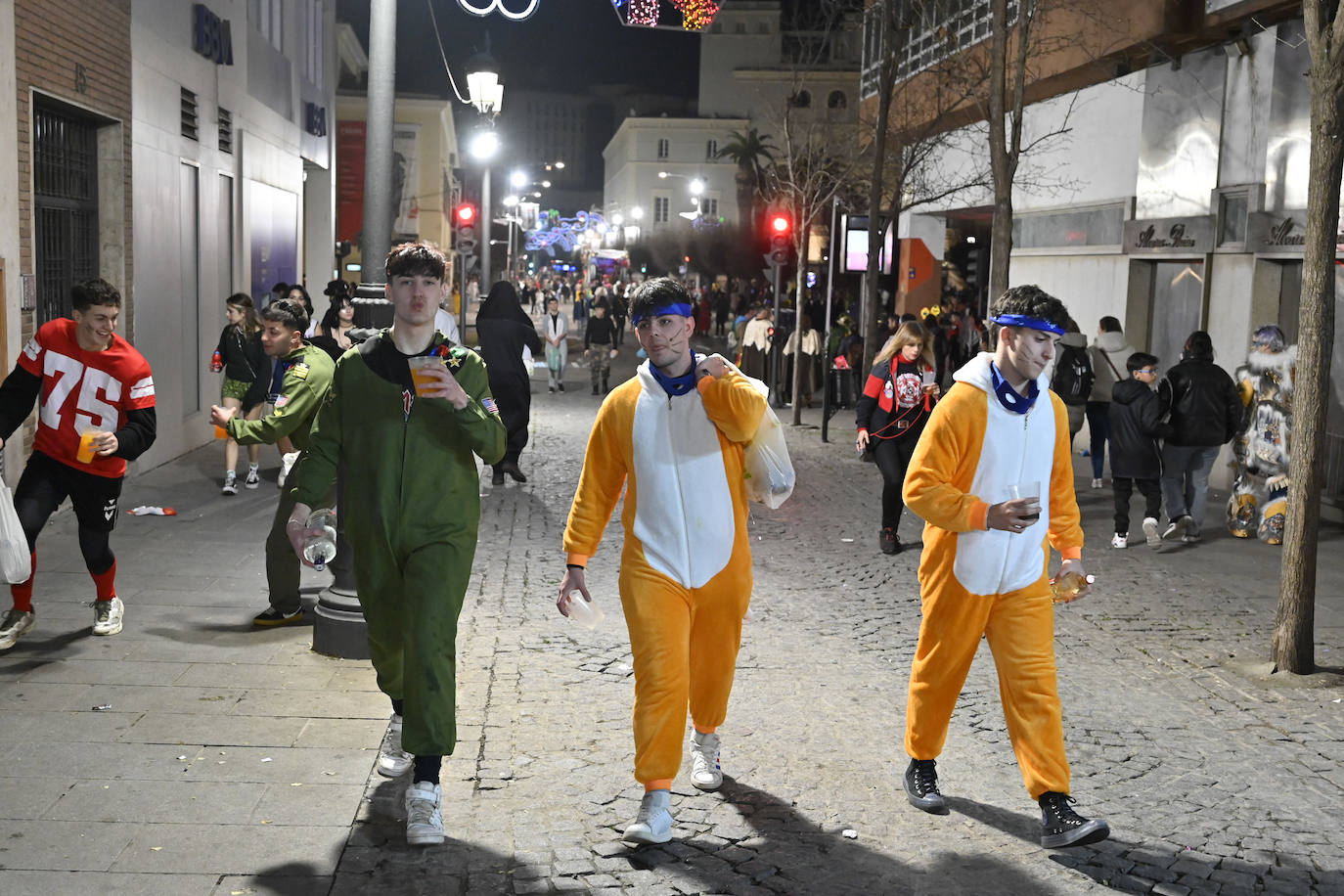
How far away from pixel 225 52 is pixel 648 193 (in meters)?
102

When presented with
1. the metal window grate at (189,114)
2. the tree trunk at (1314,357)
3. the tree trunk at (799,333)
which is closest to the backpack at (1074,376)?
the tree trunk at (799,333)

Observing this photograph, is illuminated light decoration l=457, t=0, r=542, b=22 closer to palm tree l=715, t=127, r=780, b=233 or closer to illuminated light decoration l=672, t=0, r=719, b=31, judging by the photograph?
illuminated light decoration l=672, t=0, r=719, b=31

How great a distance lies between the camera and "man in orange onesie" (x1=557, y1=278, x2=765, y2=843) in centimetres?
502

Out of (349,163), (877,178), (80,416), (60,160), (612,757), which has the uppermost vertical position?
(349,163)

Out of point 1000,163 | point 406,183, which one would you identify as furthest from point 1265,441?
point 406,183

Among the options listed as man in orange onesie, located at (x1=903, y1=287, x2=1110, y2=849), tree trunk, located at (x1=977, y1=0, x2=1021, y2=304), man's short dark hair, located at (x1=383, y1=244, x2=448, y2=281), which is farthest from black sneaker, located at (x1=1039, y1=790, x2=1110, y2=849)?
tree trunk, located at (x1=977, y1=0, x2=1021, y2=304)

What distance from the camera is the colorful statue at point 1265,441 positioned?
11914 millimetres

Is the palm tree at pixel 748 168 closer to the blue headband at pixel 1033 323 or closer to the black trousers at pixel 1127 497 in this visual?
the black trousers at pixel 1127 497

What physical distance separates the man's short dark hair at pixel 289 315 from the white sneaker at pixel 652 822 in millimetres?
4320

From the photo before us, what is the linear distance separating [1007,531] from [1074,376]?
10.1 m

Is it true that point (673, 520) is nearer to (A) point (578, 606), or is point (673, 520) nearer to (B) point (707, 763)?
(A) point (578, 606)

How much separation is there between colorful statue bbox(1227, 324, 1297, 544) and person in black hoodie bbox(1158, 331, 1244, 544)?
0.34 meters

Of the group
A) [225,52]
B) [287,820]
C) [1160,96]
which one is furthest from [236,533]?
[1160,96]

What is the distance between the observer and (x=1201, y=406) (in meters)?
11.8
